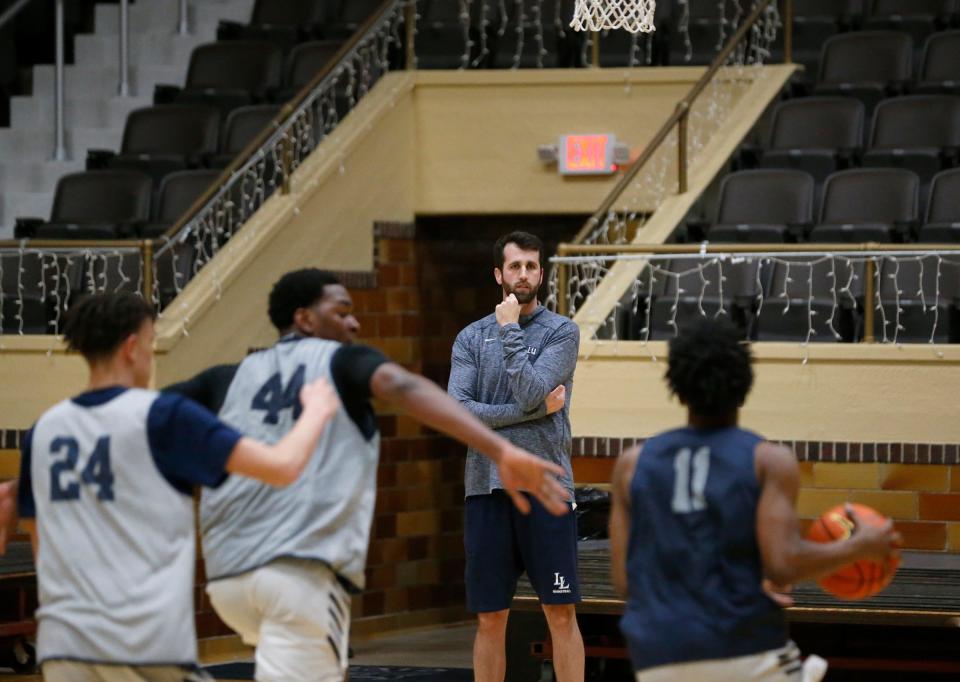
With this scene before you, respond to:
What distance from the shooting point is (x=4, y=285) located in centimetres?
987

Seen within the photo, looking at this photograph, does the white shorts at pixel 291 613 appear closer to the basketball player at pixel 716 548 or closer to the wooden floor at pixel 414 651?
the basketball player at pixel 716 548

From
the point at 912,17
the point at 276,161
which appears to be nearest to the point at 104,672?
the point at 276,161

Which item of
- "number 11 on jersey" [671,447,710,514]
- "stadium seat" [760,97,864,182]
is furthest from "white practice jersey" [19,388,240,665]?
"stadium seat" [760,97,864,182]

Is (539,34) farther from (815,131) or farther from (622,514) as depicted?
(622,514)

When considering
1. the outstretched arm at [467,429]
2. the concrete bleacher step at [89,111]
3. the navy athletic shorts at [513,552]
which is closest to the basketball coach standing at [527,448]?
the navy athletic shorts at [513,552]

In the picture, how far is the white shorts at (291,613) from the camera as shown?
14.0 feet

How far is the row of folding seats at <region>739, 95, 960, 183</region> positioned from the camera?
9.82 m

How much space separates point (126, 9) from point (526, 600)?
6.45 metres

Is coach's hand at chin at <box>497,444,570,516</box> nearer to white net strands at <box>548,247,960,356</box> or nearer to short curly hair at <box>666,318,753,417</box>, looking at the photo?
short curly hair at <box>666,318,753,417</box>

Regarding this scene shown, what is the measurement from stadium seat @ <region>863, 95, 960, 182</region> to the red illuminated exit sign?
4.91 ft

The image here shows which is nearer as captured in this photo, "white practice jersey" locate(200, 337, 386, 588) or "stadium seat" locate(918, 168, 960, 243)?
"white practice jersey" locate(200, 337, 386, 588)

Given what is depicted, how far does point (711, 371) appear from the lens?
3.92 metres

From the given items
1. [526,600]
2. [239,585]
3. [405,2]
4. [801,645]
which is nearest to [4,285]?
[405,2]

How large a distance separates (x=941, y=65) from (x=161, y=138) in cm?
484
